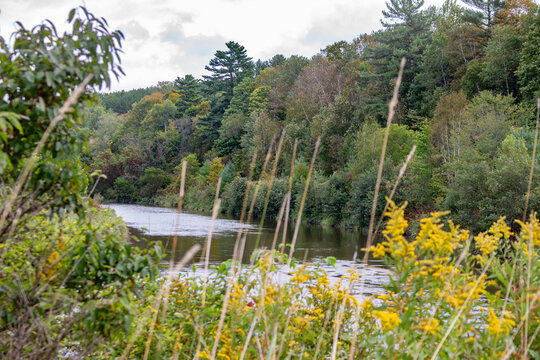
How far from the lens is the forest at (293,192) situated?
1918 mm

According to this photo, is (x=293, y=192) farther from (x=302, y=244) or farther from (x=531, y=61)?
(x=531, y=61)

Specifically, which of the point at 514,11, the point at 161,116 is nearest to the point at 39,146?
the point at 514,11

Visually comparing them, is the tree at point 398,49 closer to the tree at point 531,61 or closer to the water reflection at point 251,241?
the tree at point 531,61

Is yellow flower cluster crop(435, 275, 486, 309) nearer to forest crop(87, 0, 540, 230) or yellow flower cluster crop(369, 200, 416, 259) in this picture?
yellow flower cluster crop(369, 200, 416, 259)

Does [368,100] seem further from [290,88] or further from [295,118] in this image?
[290,88]

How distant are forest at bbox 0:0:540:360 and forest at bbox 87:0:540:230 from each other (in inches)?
6.3

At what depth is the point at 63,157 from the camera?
208 cm

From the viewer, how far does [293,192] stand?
116ft

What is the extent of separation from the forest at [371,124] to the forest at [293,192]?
6.3 inches

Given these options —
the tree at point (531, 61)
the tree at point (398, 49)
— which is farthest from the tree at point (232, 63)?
the tree at point (531, 61)

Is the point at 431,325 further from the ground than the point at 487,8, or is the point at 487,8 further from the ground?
the point at 487,8

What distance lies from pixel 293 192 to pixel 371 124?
718 centimetres

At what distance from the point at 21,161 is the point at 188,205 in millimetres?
44586

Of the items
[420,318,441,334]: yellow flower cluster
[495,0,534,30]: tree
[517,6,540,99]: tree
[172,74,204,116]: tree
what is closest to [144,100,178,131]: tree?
[172,74,204,116]: tree
